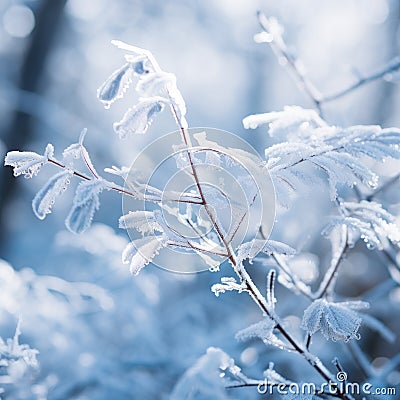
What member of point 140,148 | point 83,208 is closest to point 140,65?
point 83,208

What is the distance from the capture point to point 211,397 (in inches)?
56.1

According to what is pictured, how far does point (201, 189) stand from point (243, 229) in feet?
0.43

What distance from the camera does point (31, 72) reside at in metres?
5.77

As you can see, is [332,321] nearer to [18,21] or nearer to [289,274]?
[289,274]

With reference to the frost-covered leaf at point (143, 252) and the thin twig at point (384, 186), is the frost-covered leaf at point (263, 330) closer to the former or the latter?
the frost-covered leaf at point (143, 252)

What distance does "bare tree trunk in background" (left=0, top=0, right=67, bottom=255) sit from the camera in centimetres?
567

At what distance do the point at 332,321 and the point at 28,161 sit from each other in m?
0.57

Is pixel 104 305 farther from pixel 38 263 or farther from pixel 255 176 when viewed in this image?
pixel 38 263

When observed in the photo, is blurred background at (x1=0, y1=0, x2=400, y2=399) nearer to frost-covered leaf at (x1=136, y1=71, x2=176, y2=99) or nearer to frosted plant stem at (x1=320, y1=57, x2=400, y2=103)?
frosted plant stem at (x1=320, y1=57, x2=400, y2=103)

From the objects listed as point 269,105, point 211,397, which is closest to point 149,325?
point 211,397

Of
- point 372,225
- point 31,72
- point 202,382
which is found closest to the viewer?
point 372,225

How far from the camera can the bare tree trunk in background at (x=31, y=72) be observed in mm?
5672

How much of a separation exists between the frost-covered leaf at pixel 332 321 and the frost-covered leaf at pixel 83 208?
401 mm

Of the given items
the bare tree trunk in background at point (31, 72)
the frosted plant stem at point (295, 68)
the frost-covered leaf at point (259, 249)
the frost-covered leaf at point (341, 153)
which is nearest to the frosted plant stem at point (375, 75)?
the frosted plant stem at point (295, 68)
